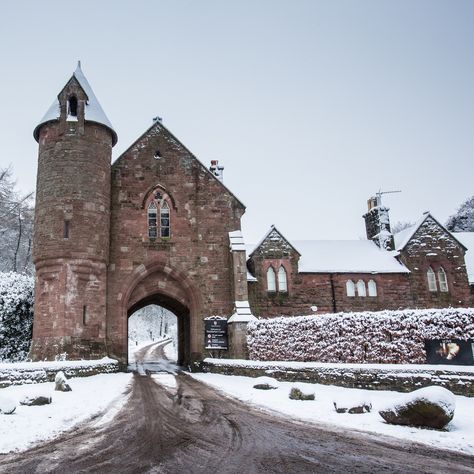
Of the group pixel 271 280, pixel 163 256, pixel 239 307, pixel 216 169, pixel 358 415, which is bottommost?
pixel 358 415

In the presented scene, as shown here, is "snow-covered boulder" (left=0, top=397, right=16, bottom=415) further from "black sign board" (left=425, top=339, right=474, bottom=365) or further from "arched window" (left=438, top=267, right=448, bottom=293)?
"arched window" (left=438, top=267, right=448, bottom=293)

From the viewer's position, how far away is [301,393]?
488 inches

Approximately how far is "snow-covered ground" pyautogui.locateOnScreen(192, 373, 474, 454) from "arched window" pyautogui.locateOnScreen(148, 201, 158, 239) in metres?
10.8

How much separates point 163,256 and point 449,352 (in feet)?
49.6

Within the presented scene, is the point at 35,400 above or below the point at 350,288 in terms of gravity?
below

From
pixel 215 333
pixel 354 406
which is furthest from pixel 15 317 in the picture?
pixel 354 406

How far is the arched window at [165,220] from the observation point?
2525 centimetres

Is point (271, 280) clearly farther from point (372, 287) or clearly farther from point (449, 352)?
point (449, 352)

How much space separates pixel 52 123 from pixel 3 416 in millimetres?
17452

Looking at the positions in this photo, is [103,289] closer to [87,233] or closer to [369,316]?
[87,233]

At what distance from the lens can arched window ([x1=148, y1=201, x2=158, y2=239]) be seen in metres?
25.0

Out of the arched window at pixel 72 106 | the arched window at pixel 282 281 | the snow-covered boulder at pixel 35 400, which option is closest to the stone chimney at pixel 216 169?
the arched window at pixel 282 281

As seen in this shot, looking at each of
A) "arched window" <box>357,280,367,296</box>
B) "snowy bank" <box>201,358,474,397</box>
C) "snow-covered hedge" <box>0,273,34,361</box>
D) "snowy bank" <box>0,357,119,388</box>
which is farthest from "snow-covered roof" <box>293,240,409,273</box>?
"snow-covered hedge" <box>0,273,34,361</box>

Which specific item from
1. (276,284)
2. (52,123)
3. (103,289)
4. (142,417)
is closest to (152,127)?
(52,123)
